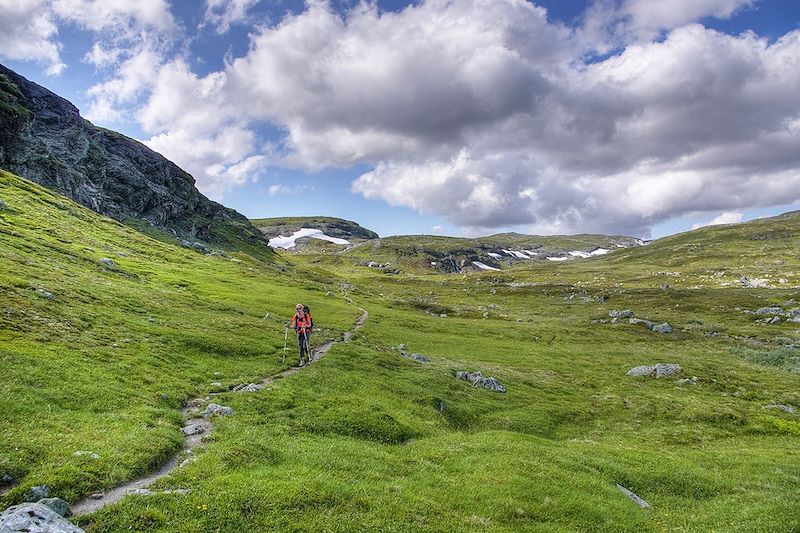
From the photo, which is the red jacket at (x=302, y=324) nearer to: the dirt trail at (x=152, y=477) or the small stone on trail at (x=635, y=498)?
the dirt trail at (x=152, y=477)

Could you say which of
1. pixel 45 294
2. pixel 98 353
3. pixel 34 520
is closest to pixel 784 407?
pixel 34 520

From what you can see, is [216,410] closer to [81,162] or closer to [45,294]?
[45,294]

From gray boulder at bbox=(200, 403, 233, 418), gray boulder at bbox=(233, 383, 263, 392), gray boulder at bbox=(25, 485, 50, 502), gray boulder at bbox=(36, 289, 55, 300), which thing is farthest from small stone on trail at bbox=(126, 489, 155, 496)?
gray boulder at bbox=(36, 289, 55, 300)

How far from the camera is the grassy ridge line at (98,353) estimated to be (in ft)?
51.9

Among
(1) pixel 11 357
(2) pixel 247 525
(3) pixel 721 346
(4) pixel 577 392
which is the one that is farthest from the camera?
(3) pixel 721 346

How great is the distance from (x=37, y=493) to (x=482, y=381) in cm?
3739

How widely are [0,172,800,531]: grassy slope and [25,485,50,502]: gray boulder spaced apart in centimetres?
53

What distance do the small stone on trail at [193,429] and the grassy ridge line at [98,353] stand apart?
3.19 ft

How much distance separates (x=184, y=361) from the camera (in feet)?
108

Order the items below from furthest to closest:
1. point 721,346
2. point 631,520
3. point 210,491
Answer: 1. point 721,346
2. point 631,520
3. point 210,491

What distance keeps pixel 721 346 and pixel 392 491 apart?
86.6 meters

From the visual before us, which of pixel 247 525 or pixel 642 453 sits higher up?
pixel 247 525

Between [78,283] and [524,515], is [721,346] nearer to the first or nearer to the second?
[524,515]

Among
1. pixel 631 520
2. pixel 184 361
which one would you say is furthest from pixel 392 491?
pixel 184 361
